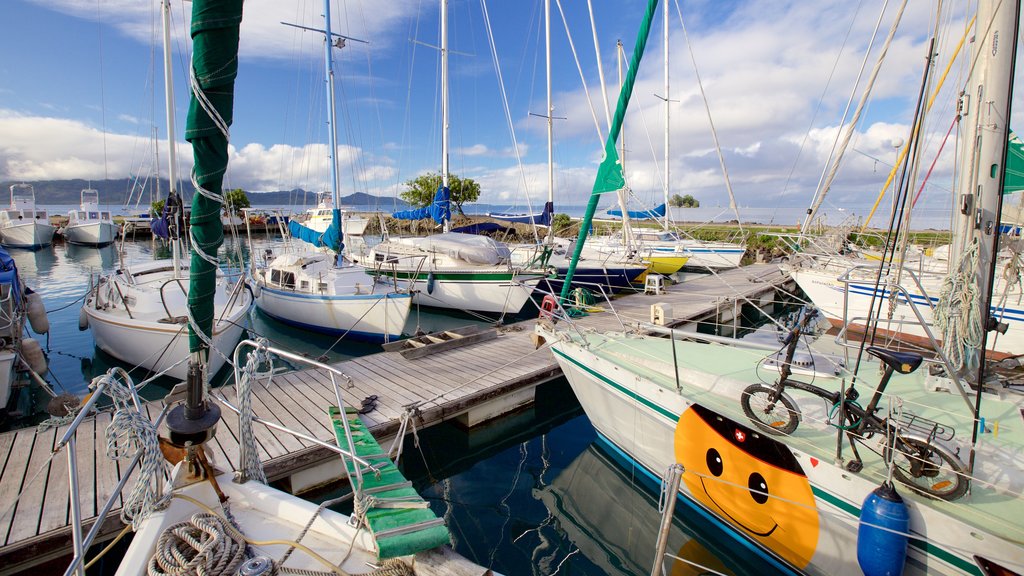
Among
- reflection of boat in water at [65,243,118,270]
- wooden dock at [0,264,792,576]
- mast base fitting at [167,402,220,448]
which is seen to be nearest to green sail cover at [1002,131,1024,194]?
wooden dock at [0,264,792,576]

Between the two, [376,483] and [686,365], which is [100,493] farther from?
[686,365]

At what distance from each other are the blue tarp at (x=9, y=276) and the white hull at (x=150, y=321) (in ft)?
3.93

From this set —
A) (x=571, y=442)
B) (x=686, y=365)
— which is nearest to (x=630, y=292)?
(x=571, y=442)

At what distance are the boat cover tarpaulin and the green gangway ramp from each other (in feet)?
32.3

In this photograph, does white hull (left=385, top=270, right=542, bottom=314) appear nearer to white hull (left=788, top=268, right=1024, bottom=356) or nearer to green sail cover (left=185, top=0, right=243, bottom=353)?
white hull (left=788, top=268, right=1024, bottom=356)

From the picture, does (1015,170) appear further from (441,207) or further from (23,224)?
(23,224)

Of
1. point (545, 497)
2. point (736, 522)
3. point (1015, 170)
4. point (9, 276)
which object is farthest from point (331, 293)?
point (1015, 170)

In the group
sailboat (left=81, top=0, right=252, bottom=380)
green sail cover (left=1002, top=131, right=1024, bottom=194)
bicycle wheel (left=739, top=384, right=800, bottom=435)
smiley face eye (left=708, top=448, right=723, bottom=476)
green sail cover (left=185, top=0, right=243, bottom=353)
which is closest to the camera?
green sail cover (left=185, top=0, right=243, bottom=353)

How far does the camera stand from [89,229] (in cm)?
3712

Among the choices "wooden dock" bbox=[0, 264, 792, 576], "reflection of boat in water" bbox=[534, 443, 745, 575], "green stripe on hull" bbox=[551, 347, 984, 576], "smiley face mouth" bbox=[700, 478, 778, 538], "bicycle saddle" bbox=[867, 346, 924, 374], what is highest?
"bicycle saddle" bbox=[867, 346, 924, 374]

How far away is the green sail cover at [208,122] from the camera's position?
2414 mm

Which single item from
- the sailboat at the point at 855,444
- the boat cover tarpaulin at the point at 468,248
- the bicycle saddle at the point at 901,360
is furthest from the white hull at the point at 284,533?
the boat cover tarpaulin at the point at 468,248

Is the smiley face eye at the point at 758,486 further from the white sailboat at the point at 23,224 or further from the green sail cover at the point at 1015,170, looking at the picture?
the white sailboat at the point at 23,224

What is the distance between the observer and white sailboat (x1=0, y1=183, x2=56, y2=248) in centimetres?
3362
